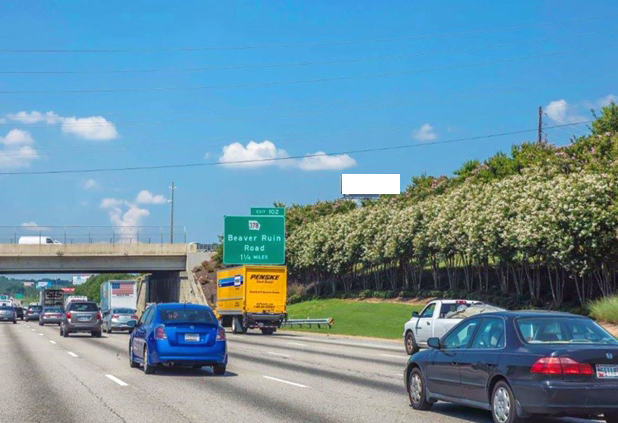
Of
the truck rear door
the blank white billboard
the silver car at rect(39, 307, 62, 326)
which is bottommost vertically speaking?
the silver car at rect(39, 307, 62, 326)

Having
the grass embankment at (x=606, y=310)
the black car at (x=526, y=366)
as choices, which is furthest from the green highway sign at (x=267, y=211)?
the black car at (x=526, y=366)

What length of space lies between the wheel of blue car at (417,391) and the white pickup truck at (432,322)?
12988 mm

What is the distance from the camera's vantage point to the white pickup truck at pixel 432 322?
2814 centimetres

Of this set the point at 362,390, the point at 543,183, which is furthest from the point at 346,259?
the point at 362,390

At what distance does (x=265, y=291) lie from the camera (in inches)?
1864

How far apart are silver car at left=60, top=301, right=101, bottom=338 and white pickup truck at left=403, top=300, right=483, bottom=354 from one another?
18.9 metres

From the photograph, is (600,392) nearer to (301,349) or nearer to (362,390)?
(362,390)

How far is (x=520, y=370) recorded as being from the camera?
11.8 m

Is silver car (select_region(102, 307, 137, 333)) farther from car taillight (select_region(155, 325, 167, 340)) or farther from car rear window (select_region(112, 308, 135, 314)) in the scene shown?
car taillight (select_region(155, 325, 167, 340))

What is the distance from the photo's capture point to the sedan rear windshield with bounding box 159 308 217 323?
70.8 feet

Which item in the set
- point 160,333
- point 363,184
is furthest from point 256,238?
point 363,184

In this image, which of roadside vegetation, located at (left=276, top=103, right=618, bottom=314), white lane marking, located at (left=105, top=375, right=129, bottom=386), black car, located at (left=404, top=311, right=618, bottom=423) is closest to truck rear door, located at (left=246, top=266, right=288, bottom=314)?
roadside vegetation, located at (left=276, top=103, right=618, bottom=314)

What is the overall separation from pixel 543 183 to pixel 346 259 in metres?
30.7

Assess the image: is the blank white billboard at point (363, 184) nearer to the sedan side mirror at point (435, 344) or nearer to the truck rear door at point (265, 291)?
the truck rear door at point (265, 291)
